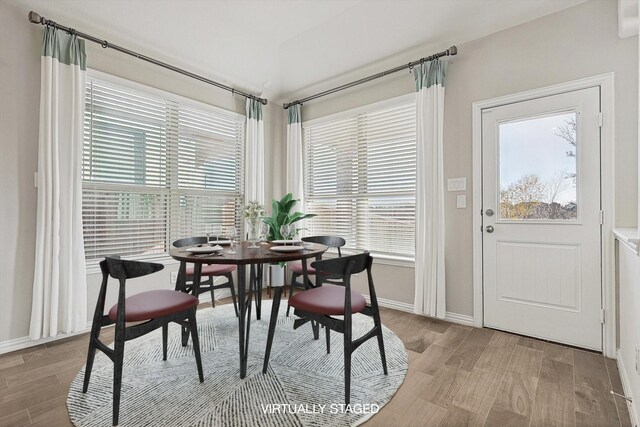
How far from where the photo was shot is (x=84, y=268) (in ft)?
8.23

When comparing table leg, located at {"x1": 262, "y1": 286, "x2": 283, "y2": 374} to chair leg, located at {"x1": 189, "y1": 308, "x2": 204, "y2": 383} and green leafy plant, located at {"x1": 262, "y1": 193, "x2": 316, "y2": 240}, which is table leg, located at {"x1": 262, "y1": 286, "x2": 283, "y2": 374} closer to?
chair leg, located at {"x1": 189, "y1": 308, "x2": 204, "y2": 383}

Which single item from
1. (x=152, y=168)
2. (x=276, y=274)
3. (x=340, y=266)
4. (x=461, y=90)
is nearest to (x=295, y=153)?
(x=276, y=274)

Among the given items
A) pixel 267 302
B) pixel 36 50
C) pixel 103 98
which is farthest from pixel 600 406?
pixel 36 50

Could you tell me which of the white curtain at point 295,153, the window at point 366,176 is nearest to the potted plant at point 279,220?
the white curtain at point 295,153

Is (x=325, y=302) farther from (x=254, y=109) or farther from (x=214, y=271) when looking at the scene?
(x=254, y=109)

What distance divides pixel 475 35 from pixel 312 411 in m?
3.35

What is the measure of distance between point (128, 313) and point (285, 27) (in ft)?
10.4

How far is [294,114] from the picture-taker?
4160 mm

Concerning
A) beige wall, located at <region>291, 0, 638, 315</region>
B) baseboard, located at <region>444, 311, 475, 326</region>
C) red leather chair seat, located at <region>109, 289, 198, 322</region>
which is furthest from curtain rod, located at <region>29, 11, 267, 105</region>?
baseboard, located at <region>444, 311, 475, 326</region>

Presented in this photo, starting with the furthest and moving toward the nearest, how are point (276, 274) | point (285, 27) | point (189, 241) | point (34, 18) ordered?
1. point (276, 274)
2. point (285, 27)
3. point (189, 241)
4. point (34, 18)

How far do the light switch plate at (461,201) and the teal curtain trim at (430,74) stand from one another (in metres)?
1.13

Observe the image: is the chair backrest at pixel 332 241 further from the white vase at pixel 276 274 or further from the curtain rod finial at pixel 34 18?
the curtain rod finial at pixel 34 18

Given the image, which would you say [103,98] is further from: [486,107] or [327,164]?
[486,107]

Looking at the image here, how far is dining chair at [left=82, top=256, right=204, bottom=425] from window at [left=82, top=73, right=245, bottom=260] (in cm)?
142
